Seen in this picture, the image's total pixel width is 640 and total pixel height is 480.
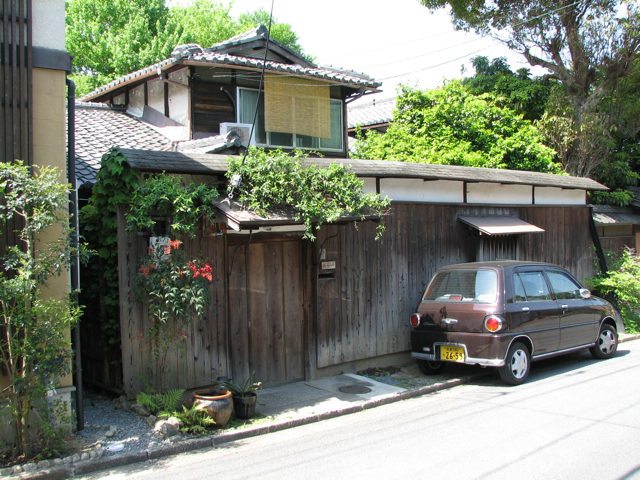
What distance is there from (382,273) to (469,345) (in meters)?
2.05

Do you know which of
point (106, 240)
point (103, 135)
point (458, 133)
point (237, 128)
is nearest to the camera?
point (106, 240)

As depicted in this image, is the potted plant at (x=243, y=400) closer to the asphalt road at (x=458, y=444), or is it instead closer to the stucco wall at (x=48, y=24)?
the asphalt road at (x=458, y=444)

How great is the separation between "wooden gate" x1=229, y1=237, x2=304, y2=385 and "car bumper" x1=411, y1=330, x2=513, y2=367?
2004 mm

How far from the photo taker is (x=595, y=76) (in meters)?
17.8

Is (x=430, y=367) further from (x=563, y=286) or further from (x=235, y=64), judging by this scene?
(x=235, y=64)

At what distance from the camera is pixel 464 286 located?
27.6 ft

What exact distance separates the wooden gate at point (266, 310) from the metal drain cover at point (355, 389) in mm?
785

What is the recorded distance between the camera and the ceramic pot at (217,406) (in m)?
5.99

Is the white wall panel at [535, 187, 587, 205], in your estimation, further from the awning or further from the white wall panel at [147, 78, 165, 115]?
→ the white wall panel at [147, 78, 165, 115]

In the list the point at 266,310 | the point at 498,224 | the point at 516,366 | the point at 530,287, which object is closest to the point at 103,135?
the point at 266,310

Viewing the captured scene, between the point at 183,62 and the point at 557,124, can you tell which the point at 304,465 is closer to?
the point at 183,62

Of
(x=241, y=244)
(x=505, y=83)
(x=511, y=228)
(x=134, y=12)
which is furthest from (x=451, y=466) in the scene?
(x=134, y=12)

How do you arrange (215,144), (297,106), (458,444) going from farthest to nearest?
(297,106)
(215,144)
(458,444)

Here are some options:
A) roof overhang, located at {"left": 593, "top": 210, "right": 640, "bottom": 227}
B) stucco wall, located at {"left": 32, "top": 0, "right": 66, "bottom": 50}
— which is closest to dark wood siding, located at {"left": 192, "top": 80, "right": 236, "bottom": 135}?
stucco wall, located at {"left": 32, "top": 0, "right": 66, "bottom": 50}
